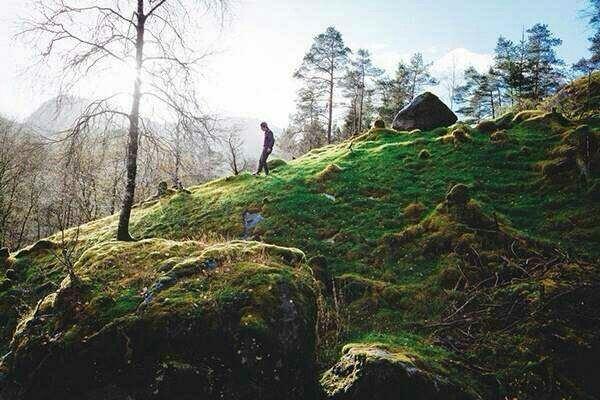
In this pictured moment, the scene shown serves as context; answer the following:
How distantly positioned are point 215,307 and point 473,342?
18.4 ft

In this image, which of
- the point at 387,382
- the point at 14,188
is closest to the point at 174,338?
the point at 387,382

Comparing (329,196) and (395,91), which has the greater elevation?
(395,91)

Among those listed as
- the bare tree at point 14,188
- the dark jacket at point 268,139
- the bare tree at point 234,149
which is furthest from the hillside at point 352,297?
the bare tree at point 14,188

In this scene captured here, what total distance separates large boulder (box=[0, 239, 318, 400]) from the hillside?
3 centimetres

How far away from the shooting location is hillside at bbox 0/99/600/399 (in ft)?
22.2

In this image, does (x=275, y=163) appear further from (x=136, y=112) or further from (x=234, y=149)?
(x=136, y=112)

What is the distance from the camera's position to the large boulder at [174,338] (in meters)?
6.54

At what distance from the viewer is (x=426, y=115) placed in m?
25.5

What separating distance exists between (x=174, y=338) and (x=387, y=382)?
362cm

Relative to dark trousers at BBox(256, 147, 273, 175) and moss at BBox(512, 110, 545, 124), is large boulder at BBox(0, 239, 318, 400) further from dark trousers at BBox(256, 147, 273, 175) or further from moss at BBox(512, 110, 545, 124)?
moss at BBox(512, 110, 545, 124)

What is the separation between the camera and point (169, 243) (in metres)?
9.88

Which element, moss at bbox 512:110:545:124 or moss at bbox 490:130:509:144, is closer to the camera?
moss at bbox 490:130:509:144

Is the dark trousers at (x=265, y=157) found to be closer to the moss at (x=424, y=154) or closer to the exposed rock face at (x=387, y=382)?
the moss at (x=424, y=154)

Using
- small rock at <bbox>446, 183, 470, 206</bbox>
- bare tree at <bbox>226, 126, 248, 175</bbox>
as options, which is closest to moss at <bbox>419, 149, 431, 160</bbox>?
small rock at <bbox>446, 183, 470, 206</bbox>
